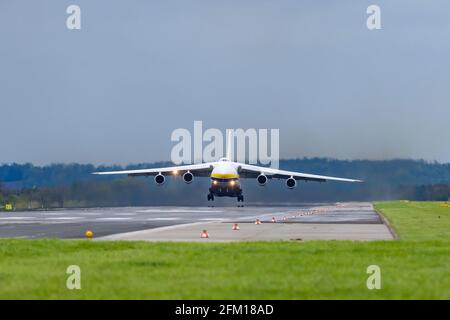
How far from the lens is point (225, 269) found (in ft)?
56.4

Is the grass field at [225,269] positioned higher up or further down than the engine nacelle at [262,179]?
higher up

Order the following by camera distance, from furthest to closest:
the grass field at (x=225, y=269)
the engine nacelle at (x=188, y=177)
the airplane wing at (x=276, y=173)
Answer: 1. the airplane wing at (x=276, y=173)
2. the engine nacelle at (x=188, y=177)
3. the grass field at (x=225, y=269)

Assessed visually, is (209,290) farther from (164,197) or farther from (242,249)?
(164,197)

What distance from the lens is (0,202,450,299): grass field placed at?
46.2 ft

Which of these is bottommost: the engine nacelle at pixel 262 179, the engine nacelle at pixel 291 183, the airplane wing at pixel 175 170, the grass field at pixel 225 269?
the engine nacelle at pixel 291 183

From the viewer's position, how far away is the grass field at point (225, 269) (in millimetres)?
14078

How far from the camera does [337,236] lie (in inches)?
1174
